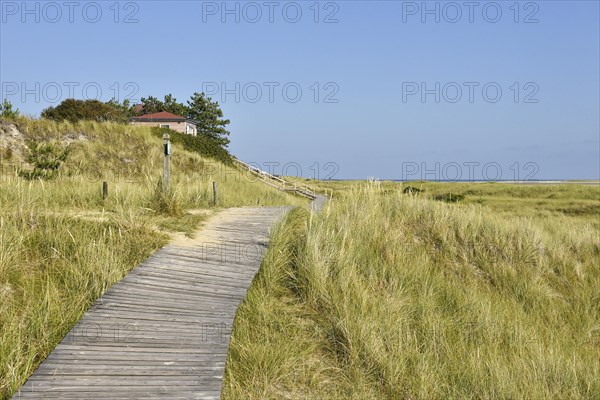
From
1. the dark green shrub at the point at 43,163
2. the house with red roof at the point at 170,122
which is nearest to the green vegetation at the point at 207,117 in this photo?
the house with red roof at the point at 170,122

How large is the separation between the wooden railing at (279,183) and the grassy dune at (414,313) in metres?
22.6

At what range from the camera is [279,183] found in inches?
1521

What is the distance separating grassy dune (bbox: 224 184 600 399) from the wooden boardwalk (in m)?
0.45

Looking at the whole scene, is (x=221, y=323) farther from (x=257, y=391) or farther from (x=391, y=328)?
(x=391, y=328)

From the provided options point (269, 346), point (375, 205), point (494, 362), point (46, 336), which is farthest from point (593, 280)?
point (46, 336)

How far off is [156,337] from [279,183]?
111ft

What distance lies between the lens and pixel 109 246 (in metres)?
7.39

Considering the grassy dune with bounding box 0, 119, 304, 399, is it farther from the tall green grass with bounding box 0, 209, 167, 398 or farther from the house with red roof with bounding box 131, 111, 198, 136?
the house with red roof with bounding box 131, 111, 198, 136

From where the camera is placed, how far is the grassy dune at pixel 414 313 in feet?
18.0

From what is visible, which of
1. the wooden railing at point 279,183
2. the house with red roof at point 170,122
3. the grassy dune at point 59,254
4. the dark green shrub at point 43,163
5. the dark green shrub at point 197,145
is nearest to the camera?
the grassy dune at point 59,254

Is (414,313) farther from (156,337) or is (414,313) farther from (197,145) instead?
(197,145)

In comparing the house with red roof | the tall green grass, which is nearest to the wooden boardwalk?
the tall green grass

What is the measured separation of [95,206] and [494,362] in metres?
8.93

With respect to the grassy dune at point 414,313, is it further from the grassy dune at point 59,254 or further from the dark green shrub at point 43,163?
the dark green shrub at point 43,163
